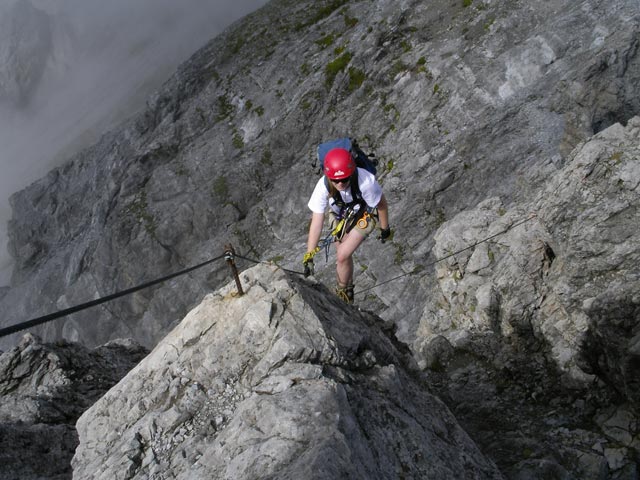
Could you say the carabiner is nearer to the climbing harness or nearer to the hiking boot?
the climbing harness

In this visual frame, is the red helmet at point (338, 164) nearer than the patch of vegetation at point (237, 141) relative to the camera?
Yes

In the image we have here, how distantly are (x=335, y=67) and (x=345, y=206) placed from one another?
4147 cm

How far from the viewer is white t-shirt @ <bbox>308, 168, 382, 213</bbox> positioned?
33.8 ft


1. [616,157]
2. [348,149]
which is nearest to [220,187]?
Answer: [348,149]

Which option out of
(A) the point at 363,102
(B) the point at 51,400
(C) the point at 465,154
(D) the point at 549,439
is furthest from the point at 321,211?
(A) the point at 363,102

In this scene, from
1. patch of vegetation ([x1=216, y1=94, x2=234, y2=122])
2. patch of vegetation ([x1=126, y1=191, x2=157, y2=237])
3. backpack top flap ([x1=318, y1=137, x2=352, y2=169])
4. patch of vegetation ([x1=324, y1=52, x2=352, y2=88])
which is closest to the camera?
backpack top flap ([x1=318, y1=137, x2=352, y2=169])

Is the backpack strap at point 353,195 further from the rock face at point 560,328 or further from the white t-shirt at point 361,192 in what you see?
the rock face at point 560,328

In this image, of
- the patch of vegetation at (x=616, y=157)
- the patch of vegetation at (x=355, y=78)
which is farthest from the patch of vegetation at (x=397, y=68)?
the patch of vegetation at (x=616, y=157)

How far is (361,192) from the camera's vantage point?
10430mm

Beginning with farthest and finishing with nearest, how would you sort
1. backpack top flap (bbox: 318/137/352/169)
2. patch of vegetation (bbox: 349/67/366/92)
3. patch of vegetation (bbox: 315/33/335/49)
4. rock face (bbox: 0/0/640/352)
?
patch of vegetation (bbox: 315/33/335/49), patch of vegetation (bbox: 349/67/366/92), rock face (bbox: 0/0/640/352), backpack top flap (bbox: 318/137/352/169)

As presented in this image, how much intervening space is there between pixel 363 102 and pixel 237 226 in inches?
678

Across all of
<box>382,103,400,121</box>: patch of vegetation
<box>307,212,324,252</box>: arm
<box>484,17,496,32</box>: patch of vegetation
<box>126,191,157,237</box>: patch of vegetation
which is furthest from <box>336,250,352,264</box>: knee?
<box>126,191,157,237</box>: patch of vegetation

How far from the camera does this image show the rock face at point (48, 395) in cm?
827

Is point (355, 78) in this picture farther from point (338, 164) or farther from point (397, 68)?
point (338, 164)
